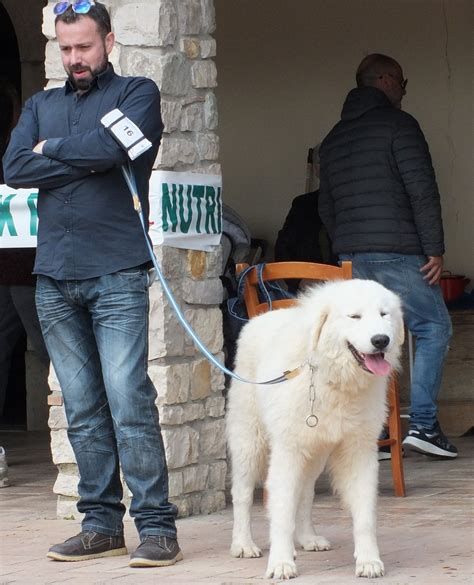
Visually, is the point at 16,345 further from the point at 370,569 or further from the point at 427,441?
the point at 370,569

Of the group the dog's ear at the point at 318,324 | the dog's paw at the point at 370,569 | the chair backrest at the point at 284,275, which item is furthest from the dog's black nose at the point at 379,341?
the chair backrest at the point at 284,275

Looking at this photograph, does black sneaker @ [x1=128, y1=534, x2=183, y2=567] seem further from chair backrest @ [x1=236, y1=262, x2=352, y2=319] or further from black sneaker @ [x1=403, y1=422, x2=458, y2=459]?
black sneaker @ [x1=403, y1=422, x2=458, y2=459]

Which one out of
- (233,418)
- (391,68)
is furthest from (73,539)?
(391,68)

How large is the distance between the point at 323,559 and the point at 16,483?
9.78ft

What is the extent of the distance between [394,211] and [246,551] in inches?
113

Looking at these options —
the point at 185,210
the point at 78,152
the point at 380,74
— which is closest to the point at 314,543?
the point at 185,210

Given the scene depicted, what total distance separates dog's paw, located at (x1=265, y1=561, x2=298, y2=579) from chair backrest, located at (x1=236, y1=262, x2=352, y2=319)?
181cm

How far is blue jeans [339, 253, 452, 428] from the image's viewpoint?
8.06 meters

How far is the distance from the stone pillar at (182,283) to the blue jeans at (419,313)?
1.27 meters

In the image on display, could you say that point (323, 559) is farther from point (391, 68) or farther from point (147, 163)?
point (391, 68)

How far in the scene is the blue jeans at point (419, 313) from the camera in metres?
8.06

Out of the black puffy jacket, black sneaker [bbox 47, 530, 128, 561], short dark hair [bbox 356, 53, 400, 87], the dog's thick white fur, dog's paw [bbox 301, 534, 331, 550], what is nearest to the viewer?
the dog's thick white fur

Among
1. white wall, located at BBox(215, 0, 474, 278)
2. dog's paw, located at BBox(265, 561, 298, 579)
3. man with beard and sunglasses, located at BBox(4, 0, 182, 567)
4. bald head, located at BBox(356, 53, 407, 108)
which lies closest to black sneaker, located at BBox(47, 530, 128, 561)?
man with beard and sunglasses, located at BBox(4, 0, 182, 567)

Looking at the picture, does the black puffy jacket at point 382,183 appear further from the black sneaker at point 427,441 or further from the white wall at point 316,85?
the white wall at point 316,85
